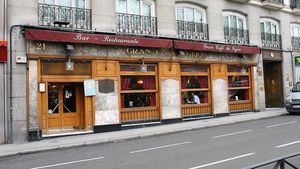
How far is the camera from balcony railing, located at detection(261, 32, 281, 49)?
22.5 meters

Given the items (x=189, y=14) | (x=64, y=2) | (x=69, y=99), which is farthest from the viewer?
(x=189, y=14)

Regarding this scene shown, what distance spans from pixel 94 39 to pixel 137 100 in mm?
3766

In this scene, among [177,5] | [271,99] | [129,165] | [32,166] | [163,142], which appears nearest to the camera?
[129,165]

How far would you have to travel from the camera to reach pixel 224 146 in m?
9.80

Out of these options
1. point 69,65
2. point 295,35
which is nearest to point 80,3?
point 69,65

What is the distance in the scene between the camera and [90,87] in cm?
1451

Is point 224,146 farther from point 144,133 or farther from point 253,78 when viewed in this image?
point 253,78

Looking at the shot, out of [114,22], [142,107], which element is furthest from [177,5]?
[142,107]

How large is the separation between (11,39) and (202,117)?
34.3ft

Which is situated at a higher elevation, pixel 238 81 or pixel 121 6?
pixel 121 6

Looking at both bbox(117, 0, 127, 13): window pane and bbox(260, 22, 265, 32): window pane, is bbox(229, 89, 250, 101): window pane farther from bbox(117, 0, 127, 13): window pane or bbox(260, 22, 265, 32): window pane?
bbox(117, 0, 127, 13): window pane

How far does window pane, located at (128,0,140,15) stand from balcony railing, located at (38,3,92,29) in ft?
7.55

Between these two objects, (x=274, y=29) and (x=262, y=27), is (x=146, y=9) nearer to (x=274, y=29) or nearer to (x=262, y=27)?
(x=262, y=27)

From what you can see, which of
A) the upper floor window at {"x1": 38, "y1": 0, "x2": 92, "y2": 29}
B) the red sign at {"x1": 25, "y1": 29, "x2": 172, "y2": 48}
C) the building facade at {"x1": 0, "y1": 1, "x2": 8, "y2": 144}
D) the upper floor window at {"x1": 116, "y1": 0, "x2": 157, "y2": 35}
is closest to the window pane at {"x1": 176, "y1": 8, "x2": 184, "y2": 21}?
the upper floor window at {"x1": 116, "y1": 0, "x2": 157, "y2": 35}
